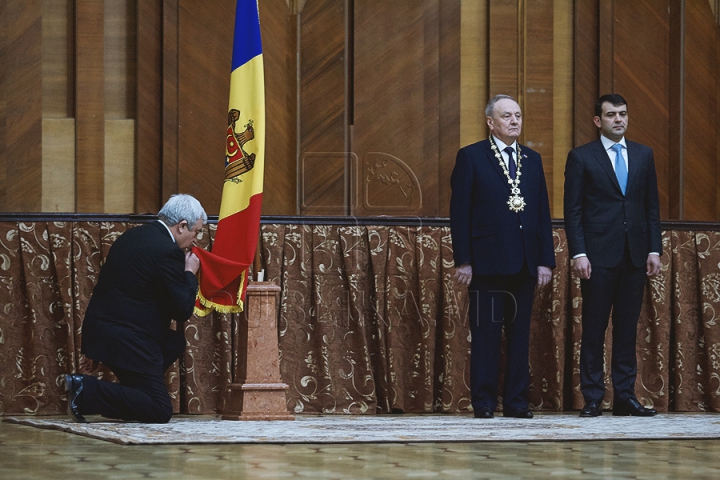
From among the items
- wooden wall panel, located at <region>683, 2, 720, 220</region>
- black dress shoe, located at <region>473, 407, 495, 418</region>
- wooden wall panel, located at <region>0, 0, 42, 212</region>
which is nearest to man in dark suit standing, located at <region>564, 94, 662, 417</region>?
black dress shoe, located at <region>473, 407, 495, 418</region>

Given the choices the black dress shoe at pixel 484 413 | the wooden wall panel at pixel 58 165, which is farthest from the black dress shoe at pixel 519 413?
the wooden wall panel at pixel 58 165

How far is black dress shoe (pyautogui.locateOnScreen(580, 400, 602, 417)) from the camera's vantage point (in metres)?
5.33

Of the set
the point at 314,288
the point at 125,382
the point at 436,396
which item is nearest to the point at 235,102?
the point at 314,288

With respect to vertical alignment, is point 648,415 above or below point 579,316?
below

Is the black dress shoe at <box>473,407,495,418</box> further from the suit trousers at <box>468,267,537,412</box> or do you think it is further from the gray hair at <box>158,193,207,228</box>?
the gray hair at <box>158,193,207,228</box>

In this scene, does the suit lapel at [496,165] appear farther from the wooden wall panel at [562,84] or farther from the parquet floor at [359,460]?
the parquet floor at [359,460]

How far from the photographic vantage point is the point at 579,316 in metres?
5.82

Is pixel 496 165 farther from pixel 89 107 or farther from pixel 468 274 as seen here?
pixel 89 107

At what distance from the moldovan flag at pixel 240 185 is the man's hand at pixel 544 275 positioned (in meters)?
1.21

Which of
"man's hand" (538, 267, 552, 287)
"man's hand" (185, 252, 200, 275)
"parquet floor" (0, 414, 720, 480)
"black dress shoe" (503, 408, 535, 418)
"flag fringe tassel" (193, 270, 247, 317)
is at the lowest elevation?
"black dress shoe" (503, 408, 535, 418)

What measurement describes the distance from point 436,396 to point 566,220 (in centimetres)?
101

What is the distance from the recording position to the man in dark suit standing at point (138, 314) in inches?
188

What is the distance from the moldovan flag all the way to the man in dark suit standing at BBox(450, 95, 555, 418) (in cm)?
86

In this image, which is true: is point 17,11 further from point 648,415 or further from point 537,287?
point 648,415
